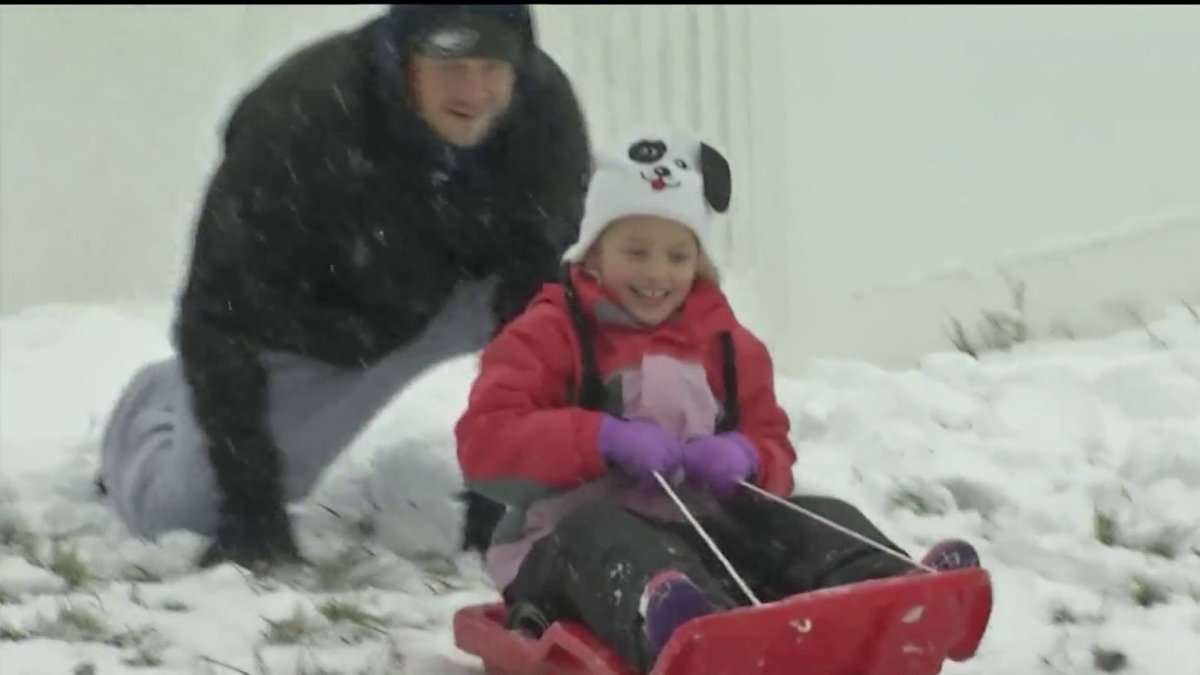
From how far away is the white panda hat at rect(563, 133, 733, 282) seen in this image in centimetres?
168

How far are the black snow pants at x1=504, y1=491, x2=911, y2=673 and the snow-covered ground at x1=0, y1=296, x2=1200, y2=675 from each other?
188 mm

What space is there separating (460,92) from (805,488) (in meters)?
0.79

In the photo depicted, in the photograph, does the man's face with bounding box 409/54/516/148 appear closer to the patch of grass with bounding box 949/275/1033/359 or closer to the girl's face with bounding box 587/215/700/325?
the girl's face with bounding box 587/215/700/325

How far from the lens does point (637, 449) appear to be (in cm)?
156

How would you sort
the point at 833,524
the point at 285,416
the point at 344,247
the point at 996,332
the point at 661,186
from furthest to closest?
the point at 996,332 → the point at 285,416 → the point at 344,247 → the point at 661,186 → the point at 833,524

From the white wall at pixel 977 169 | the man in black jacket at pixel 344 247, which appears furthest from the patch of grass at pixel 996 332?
the man in black jacket at pixel 344 247

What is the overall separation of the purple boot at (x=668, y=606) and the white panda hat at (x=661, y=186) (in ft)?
1.56

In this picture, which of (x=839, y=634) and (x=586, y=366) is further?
(x=586, y=366)

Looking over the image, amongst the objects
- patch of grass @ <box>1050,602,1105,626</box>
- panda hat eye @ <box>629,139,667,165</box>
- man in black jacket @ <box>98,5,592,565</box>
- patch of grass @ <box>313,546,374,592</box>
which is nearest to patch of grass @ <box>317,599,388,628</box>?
patch of grass @ <box>313,546,374,592</box>

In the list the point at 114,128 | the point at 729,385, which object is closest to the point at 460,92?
the point at 729,385

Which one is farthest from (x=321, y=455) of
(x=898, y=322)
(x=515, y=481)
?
(x=898, y=322)

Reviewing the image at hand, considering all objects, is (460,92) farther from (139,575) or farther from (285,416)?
(139,575)

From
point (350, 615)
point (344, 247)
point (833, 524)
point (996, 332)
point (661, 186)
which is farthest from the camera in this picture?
point (996, 332)

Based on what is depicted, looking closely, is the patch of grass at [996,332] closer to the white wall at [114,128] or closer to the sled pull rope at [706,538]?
the sled pull rope at [706,538]
